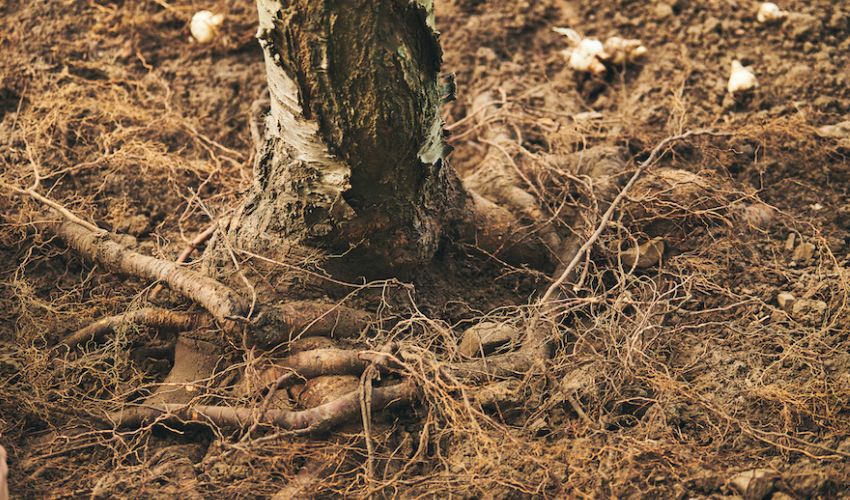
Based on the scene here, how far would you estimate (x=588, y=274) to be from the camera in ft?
6.25

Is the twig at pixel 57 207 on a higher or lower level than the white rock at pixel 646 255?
higher

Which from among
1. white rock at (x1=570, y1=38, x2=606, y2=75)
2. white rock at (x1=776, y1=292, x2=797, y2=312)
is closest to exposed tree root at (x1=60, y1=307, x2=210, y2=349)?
white rock at (x1=776, y1=292, x2=797, y2=312)

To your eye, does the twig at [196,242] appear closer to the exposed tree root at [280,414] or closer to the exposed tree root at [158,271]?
the exposed tree root at [158,271]

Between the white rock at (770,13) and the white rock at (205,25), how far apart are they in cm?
166

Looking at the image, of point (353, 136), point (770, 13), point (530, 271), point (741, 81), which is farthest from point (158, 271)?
point (770, 13)

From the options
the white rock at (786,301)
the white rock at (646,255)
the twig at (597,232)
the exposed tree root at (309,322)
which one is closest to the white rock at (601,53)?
the twig at (597,232)

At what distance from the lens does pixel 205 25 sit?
8.17 feet

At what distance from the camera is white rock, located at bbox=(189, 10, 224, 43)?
98.1 inches

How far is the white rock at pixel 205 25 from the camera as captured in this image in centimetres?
249

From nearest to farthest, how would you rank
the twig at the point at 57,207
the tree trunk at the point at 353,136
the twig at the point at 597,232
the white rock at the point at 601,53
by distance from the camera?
the tree trunk at the point at 353,136 → the twig at the point at 597,232 → the twig at the point at 57,207 → the white rock at the point at 601,53

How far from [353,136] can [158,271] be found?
57 centimetres

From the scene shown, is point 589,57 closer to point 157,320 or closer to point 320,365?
point 320,365

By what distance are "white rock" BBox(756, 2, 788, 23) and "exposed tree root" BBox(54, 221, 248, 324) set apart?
5.98 ft

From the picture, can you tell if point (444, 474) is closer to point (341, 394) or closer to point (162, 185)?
point (341, 394)
